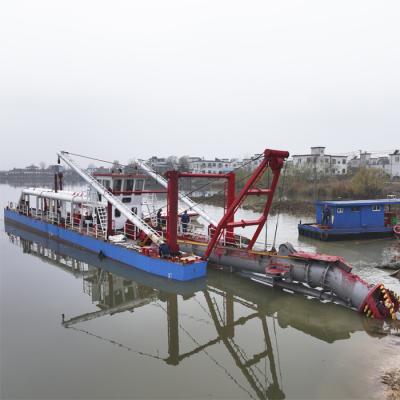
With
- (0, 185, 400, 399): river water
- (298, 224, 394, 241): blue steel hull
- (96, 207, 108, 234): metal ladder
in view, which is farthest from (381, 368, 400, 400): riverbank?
(96, 207, 108, 234): metal ladder

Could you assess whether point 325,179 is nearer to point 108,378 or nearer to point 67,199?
point 67,199

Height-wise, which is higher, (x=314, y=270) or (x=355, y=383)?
(x=314, y=270)

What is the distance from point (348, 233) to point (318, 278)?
42.4ft

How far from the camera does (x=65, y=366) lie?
9.18 meters

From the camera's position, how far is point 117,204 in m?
19.0

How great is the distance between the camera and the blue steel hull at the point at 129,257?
615 inches

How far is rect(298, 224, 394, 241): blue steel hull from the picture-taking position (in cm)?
2428

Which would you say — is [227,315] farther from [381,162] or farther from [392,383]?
[381,162]

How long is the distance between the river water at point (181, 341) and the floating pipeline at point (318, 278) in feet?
1.45

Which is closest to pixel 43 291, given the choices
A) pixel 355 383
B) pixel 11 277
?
pixel 11 277

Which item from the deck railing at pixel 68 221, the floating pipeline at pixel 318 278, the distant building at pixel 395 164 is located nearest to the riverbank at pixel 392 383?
the floating pipeline at pixel 318 278

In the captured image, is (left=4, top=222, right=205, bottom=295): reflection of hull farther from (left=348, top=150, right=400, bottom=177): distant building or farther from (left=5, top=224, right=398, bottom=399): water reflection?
(left=348, top=150, right=400, bottom=177): distant building

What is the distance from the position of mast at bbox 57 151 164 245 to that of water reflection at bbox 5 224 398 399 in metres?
2.08

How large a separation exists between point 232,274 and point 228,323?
5.26m
